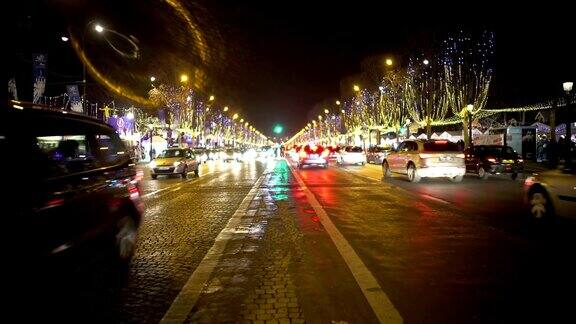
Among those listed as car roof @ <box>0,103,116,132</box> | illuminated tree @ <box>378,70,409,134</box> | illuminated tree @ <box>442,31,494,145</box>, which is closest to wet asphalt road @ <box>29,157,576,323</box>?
car roof @ <box>0,103,116,132</box>

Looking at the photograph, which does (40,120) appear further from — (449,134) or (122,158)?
(449,134)

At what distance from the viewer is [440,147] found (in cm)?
2147

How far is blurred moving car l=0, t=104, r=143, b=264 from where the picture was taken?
4828mm

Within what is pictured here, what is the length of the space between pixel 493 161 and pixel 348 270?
19188mm

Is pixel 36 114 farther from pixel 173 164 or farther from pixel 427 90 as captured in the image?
pixel 427 90

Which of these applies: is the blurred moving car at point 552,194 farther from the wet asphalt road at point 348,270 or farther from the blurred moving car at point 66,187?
the blurred moving car at point 66,187

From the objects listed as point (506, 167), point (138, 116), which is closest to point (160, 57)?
point (138, 116)

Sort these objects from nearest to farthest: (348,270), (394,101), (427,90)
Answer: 1. (348,270)
2. (427,90)
3. (394,101)

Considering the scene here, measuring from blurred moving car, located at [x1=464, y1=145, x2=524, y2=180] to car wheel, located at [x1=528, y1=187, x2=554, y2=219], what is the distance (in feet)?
45.9

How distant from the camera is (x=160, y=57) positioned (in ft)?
208

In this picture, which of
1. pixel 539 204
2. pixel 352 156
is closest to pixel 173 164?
pixel 352 156

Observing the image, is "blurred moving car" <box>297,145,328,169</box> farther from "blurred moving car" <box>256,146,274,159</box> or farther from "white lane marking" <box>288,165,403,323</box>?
"blurred moving car" <box>256,146,274,159</box>

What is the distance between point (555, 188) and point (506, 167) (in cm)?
1515

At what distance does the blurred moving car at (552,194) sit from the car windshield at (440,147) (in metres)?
10.6
